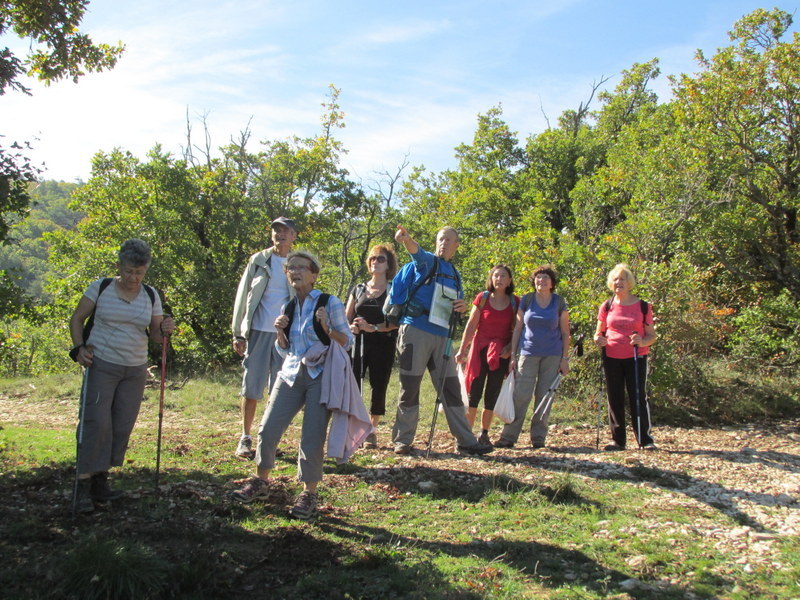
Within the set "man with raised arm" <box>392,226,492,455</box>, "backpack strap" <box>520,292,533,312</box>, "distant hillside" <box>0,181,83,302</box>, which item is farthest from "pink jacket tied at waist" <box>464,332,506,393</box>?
"distant hillside" <box>0,181,83,302</box>

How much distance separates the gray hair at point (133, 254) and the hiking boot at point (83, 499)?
1.53 meters

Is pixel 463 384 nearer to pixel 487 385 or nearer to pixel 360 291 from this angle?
pixel 487 385

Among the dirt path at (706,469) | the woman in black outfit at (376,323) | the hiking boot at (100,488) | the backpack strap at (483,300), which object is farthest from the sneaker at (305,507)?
the backpack strap at (483,300)

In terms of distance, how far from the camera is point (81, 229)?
54.0ft

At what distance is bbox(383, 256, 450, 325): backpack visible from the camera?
6047 mm

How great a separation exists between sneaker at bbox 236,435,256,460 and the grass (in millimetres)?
141

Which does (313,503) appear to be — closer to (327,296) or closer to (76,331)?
(327,296)

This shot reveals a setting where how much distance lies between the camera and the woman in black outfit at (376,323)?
6.57 meters

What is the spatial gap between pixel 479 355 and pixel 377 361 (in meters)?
1.14

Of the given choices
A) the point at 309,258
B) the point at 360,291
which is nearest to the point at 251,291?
the point at 360,291

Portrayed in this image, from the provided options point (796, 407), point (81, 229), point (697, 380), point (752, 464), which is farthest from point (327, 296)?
point (81, 229)

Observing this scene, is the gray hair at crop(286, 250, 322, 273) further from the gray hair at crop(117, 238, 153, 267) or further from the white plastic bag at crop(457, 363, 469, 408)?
the white plastic bag at crop(457, 363, 469, 408)

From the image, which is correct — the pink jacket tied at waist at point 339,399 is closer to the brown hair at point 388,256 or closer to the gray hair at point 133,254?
the gray hair at point 133,254

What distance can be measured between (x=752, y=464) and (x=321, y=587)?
4905 mm
